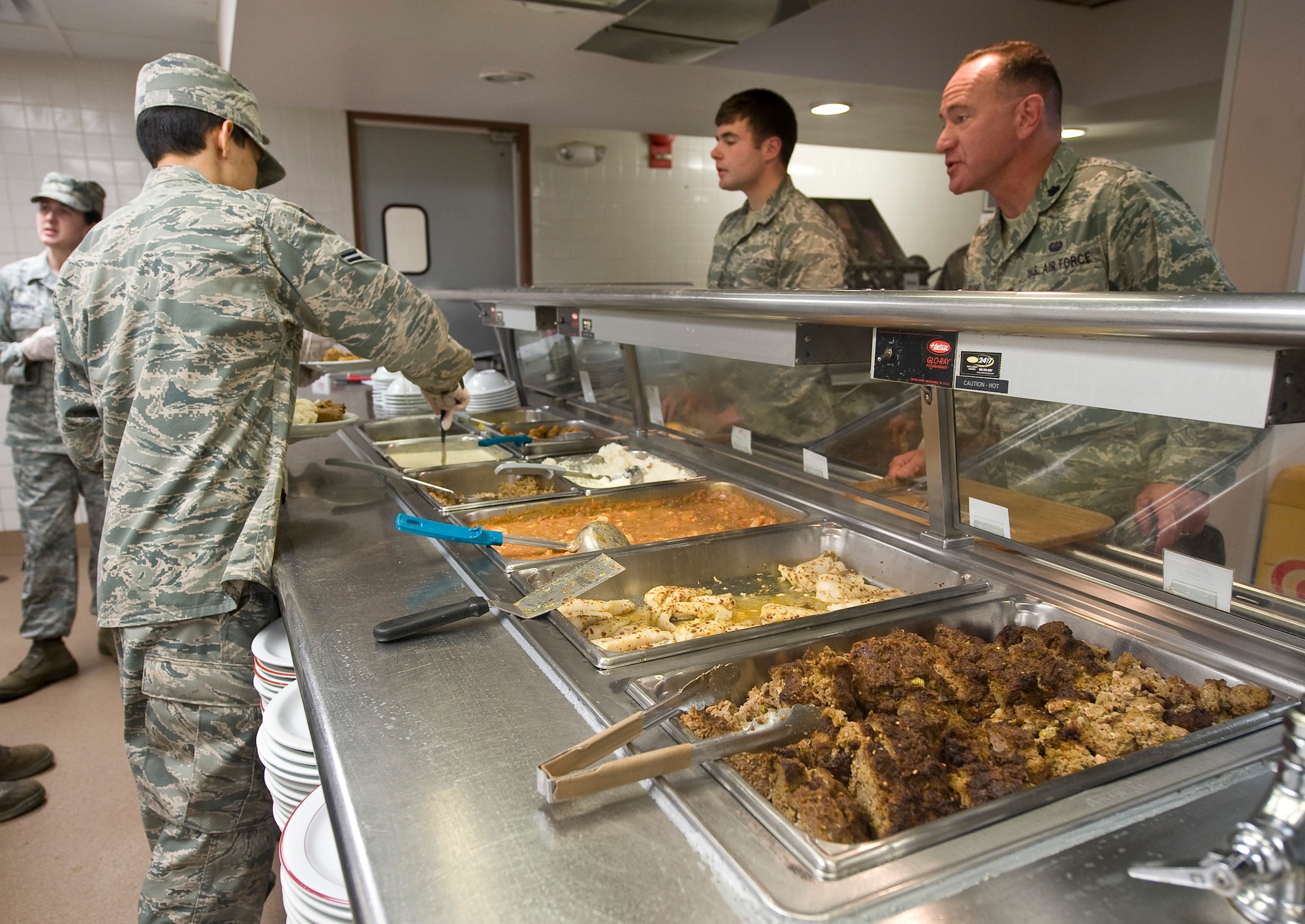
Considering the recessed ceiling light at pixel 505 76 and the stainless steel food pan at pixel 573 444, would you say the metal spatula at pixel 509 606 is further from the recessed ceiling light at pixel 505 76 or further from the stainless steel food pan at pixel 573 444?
the recessed ceiling light at pixel 505 76

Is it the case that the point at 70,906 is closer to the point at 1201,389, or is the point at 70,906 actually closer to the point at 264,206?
the point at 264,206

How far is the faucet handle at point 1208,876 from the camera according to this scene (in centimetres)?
62

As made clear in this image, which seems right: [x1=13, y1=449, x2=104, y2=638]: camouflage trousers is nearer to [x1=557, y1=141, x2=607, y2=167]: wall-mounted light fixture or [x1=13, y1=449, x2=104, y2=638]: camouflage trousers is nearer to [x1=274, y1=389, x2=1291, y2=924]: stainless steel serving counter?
[x1=274, y1=389, x2=1291, y2=924]: stainless steel serving counter

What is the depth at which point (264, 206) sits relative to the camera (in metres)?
1.64

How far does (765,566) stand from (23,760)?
2914 millimetres

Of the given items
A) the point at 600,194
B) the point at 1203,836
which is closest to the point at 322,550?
the point at 1203,836

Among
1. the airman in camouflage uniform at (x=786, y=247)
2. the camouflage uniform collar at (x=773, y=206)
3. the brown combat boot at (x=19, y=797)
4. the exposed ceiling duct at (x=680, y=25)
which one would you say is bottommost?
the brown combat boot at (x=19, y=797)

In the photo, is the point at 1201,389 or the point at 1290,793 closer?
the point at 1290,793

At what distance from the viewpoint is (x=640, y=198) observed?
611cm

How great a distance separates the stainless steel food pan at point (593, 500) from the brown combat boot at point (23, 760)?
2264mm

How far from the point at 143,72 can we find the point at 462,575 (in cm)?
129

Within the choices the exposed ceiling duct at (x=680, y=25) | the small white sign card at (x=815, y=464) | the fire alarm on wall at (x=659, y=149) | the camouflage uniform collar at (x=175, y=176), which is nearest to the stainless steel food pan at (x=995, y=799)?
the small white sign card at (x=815, y=464)

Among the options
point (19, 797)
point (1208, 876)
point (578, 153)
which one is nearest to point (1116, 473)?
point (1208, 876)

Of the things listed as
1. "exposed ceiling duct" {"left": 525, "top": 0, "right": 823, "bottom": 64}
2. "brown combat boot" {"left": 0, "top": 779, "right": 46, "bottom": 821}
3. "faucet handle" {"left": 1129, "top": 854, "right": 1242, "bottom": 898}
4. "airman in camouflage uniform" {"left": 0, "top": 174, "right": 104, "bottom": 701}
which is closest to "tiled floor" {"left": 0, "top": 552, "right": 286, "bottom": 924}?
"brown combat boot" {"left": 0, "top": 779, "right": 46, "bottom": 821}
